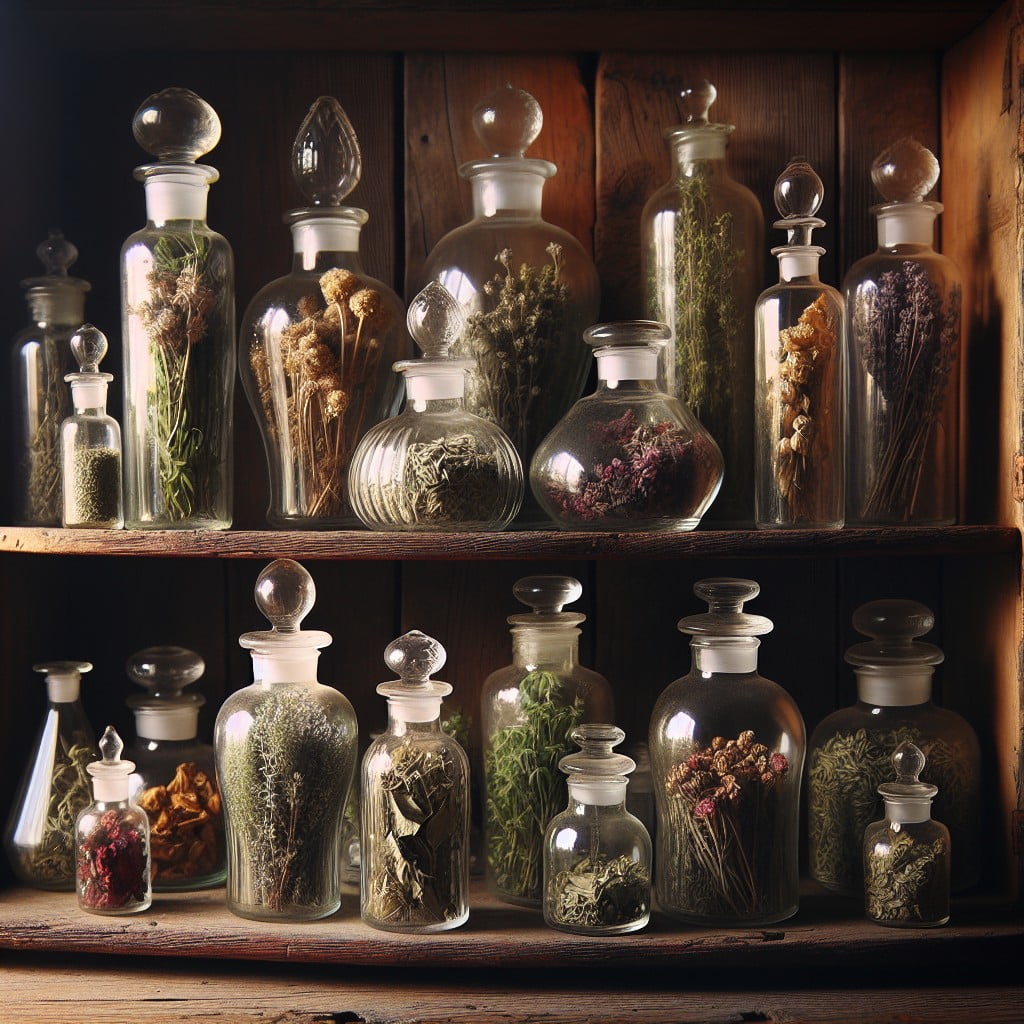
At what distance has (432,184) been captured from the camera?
143 cm

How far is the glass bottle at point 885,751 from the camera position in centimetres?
125

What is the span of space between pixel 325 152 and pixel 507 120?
0.20 metres

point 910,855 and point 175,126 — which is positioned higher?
point 175,126

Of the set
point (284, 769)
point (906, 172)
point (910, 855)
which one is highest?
point (906, 172)

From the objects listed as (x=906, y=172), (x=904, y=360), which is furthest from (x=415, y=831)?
(x=906, y=172)

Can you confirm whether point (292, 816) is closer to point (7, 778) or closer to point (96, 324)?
point (7, 778)

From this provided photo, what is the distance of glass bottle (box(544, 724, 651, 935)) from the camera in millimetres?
1148

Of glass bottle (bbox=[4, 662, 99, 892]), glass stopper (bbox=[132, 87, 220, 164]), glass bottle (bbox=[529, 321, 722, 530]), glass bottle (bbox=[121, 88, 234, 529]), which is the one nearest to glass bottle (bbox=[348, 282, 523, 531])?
glass bottle (bbox=[529, 321, 722, 530])

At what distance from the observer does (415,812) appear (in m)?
1.14

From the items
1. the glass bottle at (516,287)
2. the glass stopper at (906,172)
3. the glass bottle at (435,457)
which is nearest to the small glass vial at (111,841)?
the glass bottle at (435,457)

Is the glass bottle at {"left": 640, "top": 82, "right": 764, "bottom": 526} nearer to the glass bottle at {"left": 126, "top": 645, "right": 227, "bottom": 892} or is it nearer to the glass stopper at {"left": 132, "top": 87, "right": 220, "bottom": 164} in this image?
the glass stopper at {"left": 132, "top": 87, "right": 220, "bottom": 164}

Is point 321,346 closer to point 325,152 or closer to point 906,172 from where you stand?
point 325,152

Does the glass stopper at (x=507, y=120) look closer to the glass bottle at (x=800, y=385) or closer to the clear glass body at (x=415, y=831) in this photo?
the glass bottle at (x=800, y=385)

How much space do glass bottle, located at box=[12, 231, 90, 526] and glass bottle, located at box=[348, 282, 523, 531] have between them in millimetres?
370
